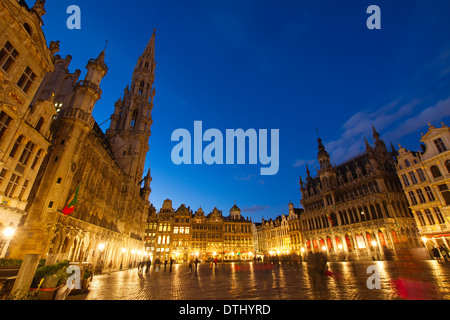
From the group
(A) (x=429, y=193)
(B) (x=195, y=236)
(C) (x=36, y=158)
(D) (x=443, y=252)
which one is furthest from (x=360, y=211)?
(C) (x=36, y=158)

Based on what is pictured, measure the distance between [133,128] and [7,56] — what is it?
3677 centimetres

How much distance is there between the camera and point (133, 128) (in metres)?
50.1

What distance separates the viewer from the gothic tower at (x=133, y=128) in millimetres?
45112

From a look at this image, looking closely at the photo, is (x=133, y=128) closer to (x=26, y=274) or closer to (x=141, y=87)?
(x=141, y=87)

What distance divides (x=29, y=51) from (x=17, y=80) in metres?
2.83

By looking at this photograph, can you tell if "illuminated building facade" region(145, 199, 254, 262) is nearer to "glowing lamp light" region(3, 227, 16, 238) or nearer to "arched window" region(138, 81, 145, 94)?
"arched window" region(138, 81, 145, 94)

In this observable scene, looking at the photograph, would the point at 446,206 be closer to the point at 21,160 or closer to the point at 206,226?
the point at 21,160

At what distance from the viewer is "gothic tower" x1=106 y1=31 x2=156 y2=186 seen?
148ft

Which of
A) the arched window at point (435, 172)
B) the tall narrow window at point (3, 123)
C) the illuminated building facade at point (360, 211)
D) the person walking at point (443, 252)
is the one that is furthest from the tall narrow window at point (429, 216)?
the tall narrow window at point (3, 123)

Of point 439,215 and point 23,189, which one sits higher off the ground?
point 439,215

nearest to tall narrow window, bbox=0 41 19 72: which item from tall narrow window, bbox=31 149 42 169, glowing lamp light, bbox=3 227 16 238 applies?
tall narrow window, bbox=31 149 42 169

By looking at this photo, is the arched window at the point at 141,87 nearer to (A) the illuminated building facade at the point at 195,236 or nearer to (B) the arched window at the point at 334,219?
(A) the illuminated building facade at the point at 195,236

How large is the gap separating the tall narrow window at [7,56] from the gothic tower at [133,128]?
30356 mm
